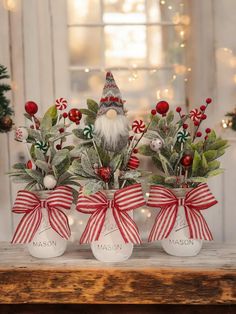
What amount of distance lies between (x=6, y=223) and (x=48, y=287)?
0.55m

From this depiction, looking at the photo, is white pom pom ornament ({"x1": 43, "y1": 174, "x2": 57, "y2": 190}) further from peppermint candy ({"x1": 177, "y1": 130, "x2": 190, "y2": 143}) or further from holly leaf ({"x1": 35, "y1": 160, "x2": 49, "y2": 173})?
peppermint candy ({"x1": 177, "y1": 130, "x2": 190, "y2": 143})

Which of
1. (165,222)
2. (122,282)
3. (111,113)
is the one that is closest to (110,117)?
(111,113)

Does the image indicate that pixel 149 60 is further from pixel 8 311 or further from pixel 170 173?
pixel 8 311

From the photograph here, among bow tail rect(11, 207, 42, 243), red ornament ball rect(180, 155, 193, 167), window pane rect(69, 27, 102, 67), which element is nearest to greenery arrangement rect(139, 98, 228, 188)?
red ornament ball rect(180, 155, 193, 167)

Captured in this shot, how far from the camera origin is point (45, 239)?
1423 mm

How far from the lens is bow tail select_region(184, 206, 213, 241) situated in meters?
1.38

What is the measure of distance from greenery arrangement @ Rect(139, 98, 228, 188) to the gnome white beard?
0.11 m

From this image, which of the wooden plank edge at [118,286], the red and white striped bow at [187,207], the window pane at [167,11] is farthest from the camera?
the window pane at [167,11]

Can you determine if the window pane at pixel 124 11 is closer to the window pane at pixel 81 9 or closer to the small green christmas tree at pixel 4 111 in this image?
the window pane at pixel 81 9

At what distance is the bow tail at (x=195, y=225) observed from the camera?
138 cm

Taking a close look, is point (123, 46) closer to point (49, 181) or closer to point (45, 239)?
point (49, 181)

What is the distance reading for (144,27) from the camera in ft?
5.86

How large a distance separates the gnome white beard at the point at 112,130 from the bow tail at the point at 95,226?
0.66ft

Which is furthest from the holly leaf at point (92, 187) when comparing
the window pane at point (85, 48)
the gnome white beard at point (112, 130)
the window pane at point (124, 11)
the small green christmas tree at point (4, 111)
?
the window pane at point (124, 11)
